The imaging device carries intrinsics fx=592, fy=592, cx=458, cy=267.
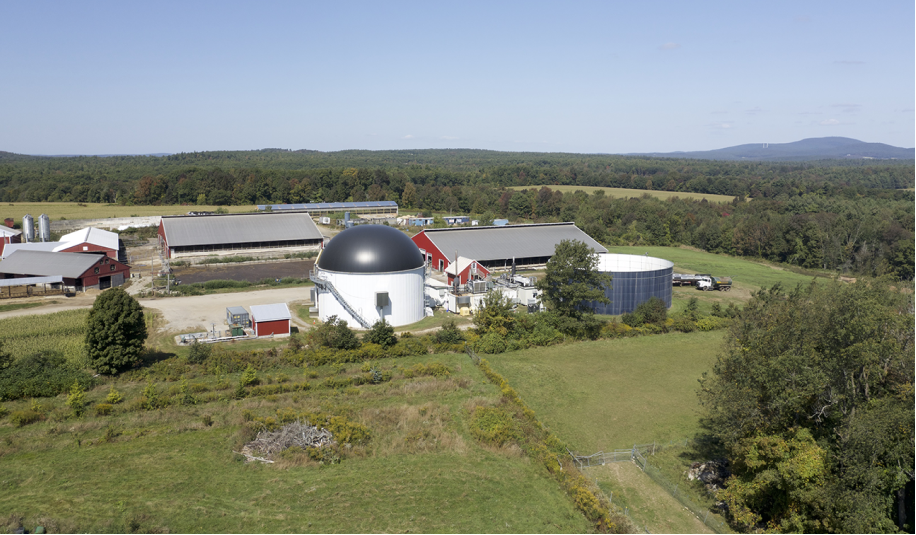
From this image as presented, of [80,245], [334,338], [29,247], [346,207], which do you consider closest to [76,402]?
[334,338]

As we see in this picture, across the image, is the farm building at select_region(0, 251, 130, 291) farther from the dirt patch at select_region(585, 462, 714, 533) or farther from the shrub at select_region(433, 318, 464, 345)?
the dirt patch at select_region(585, 462, 714, 533)

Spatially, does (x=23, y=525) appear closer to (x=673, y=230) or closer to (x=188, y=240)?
(x=188, y=240)

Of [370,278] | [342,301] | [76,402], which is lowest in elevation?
[76,402]

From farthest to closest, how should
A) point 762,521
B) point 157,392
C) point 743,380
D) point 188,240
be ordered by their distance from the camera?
point 188,240
point 157,392
point 743,380
point 762,521

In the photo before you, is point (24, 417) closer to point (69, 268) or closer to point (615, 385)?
point (615, 385)

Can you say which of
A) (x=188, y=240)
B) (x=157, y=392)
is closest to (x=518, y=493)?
(x=157, y=392)

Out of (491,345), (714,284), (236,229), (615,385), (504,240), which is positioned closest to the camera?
(615,385)
